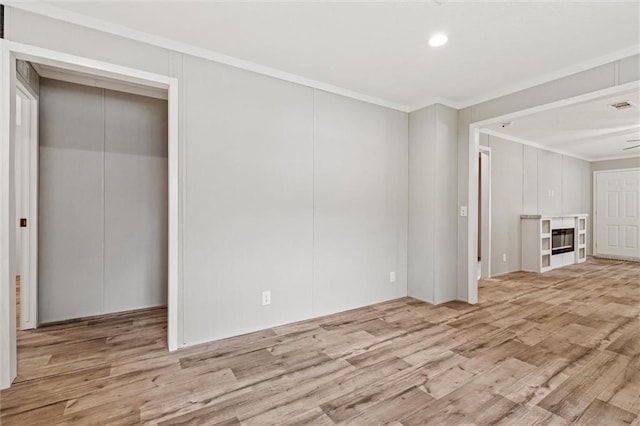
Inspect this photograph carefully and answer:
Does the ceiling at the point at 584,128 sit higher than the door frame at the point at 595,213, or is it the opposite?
the ceiling at the point at 584,128

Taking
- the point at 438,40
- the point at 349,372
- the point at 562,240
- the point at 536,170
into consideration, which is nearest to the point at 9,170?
the point at 349,372

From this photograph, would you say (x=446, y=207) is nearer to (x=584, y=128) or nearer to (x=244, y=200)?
(x=244, y=200)

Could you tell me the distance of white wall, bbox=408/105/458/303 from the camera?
3.86 m

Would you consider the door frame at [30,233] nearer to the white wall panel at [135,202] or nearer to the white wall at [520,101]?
the white wall panel at [135,202]

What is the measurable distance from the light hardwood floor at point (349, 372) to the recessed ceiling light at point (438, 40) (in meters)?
2.58

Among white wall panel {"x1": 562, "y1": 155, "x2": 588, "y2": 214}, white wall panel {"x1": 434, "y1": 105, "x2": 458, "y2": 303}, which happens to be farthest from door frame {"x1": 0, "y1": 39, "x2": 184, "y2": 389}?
white wall panel {"x1": 562, "y1": 155, "x2": 588, "y2": 214}

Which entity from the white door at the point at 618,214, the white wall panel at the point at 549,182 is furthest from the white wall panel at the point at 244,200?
the white door at the point at 618,214

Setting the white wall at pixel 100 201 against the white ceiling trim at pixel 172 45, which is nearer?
the white ceiling trim at pixel 172 45

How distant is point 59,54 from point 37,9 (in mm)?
293

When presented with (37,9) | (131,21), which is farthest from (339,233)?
(37,9)

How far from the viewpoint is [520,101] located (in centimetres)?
339

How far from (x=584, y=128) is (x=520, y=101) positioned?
2.83 m

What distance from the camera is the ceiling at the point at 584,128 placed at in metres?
4.17

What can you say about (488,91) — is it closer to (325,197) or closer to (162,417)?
(325,197)
